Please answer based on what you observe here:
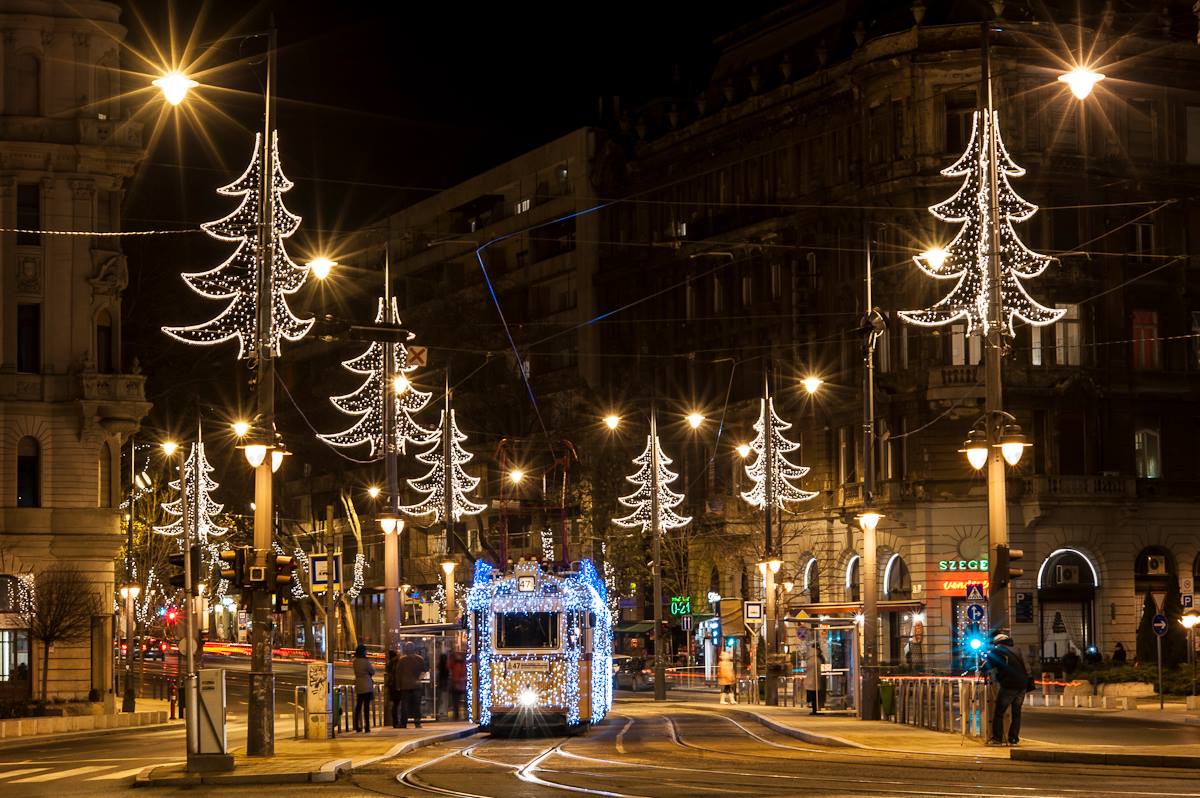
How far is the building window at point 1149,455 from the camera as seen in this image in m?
71.0

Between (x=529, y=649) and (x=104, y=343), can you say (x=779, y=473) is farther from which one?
(x=529, y=649)

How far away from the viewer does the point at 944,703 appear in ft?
116

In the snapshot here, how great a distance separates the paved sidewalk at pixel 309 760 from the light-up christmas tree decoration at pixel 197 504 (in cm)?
2547

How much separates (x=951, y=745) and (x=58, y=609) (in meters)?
30.8

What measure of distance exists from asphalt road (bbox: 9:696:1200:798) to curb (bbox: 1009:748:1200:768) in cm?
53

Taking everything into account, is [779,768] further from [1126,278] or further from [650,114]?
[650,114]

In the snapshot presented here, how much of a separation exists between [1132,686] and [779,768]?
29253mm

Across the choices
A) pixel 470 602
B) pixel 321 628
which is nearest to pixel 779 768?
pixel 470 602

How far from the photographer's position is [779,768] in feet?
87.0

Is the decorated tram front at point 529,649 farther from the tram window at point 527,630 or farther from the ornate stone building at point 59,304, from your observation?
the ornate stone building at point 59,304

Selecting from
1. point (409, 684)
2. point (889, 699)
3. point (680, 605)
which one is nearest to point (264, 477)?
point (409, 684)

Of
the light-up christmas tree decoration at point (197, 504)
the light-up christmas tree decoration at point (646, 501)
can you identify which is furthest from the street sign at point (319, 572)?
the light-up christmas tree decoration at point (646, 501)

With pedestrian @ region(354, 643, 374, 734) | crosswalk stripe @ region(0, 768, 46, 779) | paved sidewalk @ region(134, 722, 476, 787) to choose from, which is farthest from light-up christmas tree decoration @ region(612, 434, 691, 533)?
crosswalk stripe @ region(0, 768, 46, 779)

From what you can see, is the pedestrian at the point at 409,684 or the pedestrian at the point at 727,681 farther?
the pedestrian at the point at 727,681
